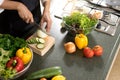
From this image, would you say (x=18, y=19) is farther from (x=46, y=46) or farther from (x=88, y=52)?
(x=88, y=52)

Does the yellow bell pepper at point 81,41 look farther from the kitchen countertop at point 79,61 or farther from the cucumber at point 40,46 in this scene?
the cucumber at point 40,46

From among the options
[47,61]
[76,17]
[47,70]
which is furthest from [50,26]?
[47,70]

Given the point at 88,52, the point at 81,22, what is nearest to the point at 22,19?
the point at 81,22

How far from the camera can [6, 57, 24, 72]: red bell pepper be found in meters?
0.98

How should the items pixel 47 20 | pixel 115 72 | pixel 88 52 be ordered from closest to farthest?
pixel 88 52, pixel 47 20, pixel 115 72

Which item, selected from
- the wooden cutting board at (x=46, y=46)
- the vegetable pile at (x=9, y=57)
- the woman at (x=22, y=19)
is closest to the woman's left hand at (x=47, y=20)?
the woman at (x=22, y=19)

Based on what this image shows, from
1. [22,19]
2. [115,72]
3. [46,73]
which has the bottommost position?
[115,72]

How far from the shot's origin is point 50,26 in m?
1.34

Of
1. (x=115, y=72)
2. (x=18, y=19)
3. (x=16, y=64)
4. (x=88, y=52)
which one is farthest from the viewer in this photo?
(x=115, y=72)

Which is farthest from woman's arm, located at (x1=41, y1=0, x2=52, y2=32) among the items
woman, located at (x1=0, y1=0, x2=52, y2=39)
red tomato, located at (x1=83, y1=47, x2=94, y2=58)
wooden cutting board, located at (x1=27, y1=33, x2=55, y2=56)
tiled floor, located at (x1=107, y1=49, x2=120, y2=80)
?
tiled floor, located at (x1=107, y1=49, x2=120, y2=80)

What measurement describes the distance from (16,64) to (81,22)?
0.45 meters

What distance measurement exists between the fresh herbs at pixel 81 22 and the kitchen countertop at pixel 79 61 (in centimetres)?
7

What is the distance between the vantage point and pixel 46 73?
3.38ft

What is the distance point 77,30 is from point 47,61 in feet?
0.85
